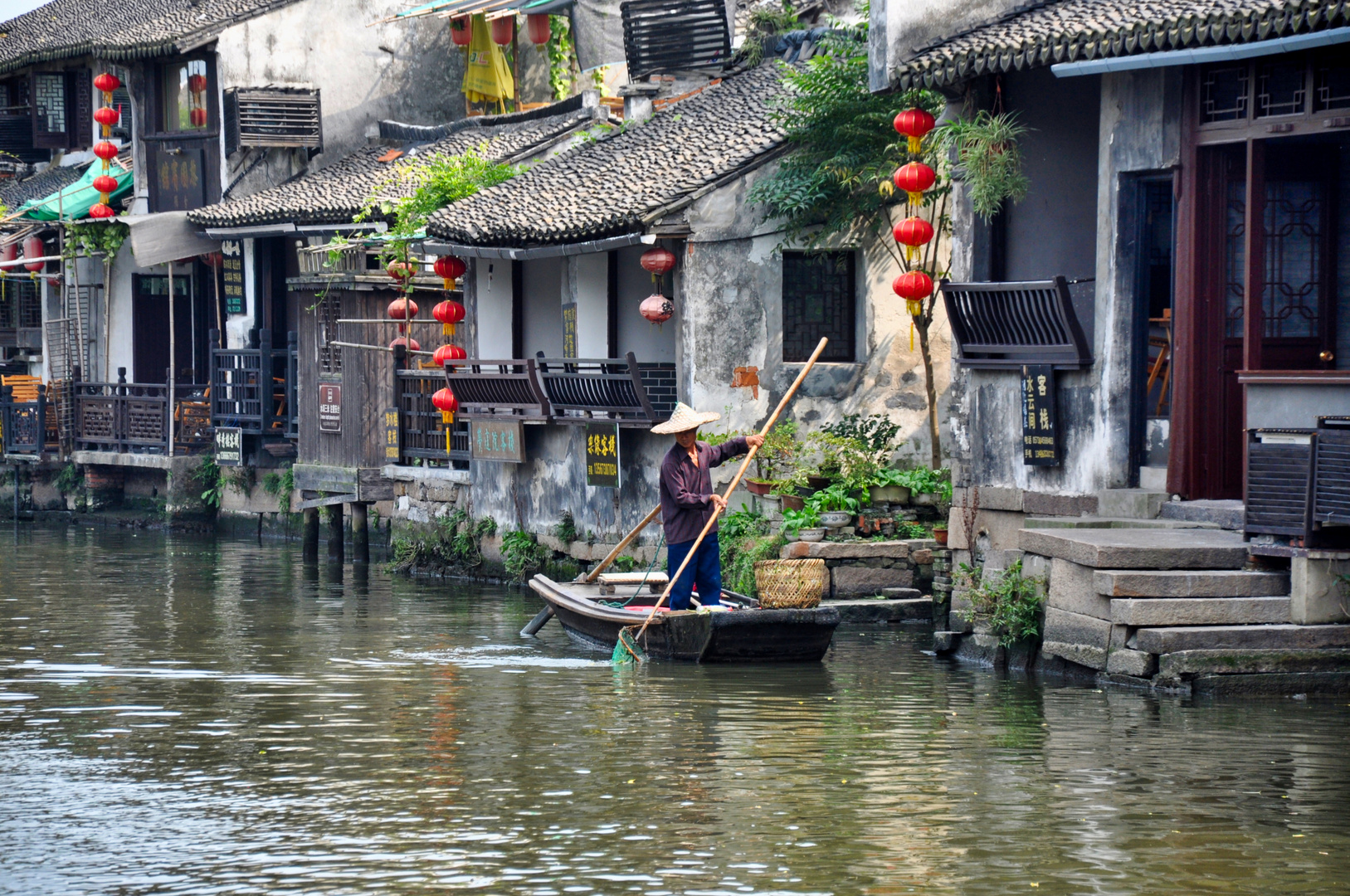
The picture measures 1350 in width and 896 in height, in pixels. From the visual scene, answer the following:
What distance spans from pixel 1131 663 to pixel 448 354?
37.8 ft

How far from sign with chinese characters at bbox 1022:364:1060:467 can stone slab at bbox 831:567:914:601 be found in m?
2.87

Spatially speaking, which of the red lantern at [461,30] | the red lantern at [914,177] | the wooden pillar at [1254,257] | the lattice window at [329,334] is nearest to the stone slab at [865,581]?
the red lantern at [914,177]

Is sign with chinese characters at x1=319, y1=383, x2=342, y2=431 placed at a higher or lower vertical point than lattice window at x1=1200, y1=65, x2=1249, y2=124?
lower

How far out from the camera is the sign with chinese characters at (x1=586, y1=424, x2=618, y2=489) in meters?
20.3

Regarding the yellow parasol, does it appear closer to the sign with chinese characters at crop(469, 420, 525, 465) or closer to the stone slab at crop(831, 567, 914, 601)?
the sign with chinese characters at crop(469, 420, 525, 465)

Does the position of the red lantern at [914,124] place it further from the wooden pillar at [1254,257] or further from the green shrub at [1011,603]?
the green shrub at [1011,603]


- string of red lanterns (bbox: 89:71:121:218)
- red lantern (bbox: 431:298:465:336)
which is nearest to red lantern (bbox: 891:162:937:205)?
red lantern (bbox: 431:298:465:336)

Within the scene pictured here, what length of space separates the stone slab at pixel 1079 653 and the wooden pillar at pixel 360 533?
12743 mm

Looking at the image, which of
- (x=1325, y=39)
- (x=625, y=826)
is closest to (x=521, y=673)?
(x=625, y=826)

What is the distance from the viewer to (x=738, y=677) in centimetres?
1399

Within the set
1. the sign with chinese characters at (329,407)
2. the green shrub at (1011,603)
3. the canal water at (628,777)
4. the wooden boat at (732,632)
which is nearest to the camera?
the canal water at (628,777)

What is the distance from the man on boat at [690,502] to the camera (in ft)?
48.5

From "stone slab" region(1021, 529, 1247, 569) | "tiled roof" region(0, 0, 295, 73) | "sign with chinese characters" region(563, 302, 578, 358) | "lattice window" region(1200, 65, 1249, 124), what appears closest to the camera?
"stone slab" region(1021, 529, 1247, 569)

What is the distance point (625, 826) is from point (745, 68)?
51.9 feet
